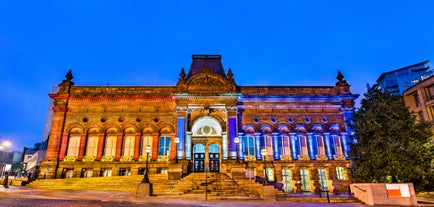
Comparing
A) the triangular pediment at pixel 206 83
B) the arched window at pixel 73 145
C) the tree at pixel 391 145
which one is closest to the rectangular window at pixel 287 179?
the tree at pixel 391 145

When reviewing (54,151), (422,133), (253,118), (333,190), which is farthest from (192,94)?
(422,133)

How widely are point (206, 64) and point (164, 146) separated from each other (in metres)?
11.3

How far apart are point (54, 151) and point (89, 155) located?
11.1 ft

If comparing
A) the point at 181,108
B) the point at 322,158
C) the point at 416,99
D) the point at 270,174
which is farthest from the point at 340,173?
A: the point at 181,108

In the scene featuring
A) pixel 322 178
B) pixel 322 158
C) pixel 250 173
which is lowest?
pixel 322 178

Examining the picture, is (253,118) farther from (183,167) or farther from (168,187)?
(168,187)

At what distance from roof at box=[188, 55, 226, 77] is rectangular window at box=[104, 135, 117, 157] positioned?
11.2m

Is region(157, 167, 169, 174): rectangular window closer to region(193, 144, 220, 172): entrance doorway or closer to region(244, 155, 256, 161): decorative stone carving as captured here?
region(193, 144, 220, 172): entrance doorway

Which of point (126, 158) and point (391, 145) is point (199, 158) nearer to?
point (126, 158)

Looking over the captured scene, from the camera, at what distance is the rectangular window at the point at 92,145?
1057 inches

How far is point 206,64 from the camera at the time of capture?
31859 mm

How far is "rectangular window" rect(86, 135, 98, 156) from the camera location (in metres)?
26.8

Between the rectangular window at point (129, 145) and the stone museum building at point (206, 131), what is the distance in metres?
0.10

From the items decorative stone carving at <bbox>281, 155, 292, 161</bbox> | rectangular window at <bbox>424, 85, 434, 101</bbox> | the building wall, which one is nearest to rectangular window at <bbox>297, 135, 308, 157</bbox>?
decorative stone carving at <bbox>281, 155, 292, 161</bbox>
